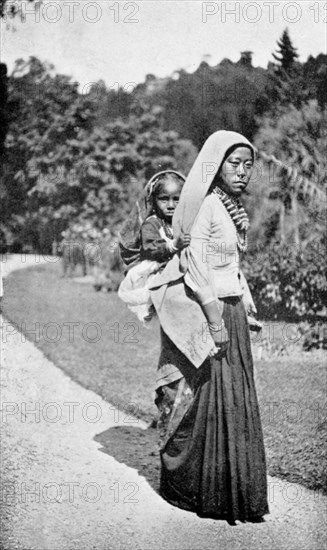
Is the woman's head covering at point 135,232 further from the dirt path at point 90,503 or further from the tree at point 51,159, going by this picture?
the dirt path at point 90,503

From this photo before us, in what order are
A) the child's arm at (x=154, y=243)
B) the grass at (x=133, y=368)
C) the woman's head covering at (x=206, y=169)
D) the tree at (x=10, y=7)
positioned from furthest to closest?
the grass at (x=133, y=368)
the tree at (x=10, y=7)
the child's arm at (x=154, y=243)
the woman's head covering at (x=206, y=169)

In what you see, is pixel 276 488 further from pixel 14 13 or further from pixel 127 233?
pixel 14 13

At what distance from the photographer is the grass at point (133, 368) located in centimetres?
446

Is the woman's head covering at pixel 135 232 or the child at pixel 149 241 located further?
the woman's head covering at pixel 135 232

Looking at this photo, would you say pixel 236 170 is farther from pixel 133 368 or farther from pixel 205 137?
pixel 205 137

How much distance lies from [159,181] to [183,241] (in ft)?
2.06

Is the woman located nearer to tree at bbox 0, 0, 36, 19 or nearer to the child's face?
the child's face

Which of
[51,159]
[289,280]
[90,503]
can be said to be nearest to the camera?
[90,503]

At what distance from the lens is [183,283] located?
3.47 m

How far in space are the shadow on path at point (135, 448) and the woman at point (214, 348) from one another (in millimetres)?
624

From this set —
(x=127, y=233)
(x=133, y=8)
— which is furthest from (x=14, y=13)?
(x=127, y=233)

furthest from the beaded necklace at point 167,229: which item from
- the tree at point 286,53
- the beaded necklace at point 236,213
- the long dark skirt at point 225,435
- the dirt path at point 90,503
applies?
the tree at point 286,53

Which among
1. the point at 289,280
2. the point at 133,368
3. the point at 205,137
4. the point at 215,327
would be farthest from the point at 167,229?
the point at 289,280

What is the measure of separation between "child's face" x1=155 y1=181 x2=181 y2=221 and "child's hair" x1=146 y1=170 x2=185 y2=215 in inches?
0.7
